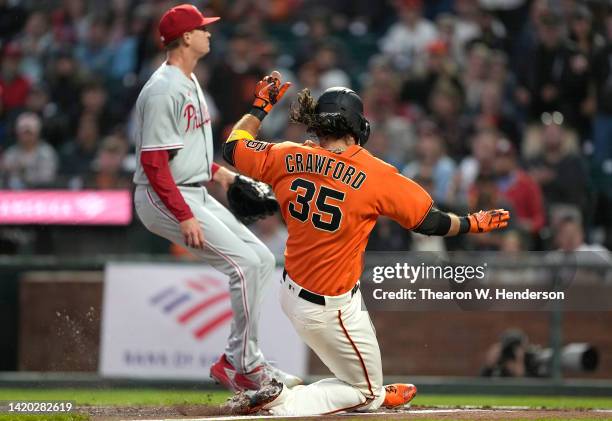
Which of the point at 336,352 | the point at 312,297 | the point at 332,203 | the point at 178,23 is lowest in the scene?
the point at 336,352

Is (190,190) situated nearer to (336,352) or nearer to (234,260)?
(234,260)

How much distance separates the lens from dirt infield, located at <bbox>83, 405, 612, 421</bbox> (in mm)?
5762

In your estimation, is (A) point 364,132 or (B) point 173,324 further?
(B) point 173,324

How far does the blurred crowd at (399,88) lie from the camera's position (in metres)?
11.3

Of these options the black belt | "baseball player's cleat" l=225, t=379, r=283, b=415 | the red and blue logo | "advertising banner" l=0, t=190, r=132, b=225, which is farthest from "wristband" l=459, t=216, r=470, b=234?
"advertising banner" l=0, t=190, r=132, b=225

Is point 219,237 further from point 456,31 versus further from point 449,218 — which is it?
point 456,31

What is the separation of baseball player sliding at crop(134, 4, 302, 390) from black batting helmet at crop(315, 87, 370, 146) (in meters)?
0.90

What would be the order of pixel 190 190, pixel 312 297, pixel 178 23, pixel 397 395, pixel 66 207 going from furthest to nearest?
pixel 66 207
pixel 190 190
pixel 178 23
pixel 397 395
pixel 312 297

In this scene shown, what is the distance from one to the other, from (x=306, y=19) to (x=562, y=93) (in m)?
3.88

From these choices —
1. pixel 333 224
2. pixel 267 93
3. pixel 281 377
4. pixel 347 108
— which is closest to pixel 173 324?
pixel 281 377

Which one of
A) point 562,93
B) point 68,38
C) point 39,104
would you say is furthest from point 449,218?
point 68,38

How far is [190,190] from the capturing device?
641 cm

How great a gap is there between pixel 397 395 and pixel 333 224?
3.76 feet

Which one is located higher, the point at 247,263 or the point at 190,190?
the point at 190,190
